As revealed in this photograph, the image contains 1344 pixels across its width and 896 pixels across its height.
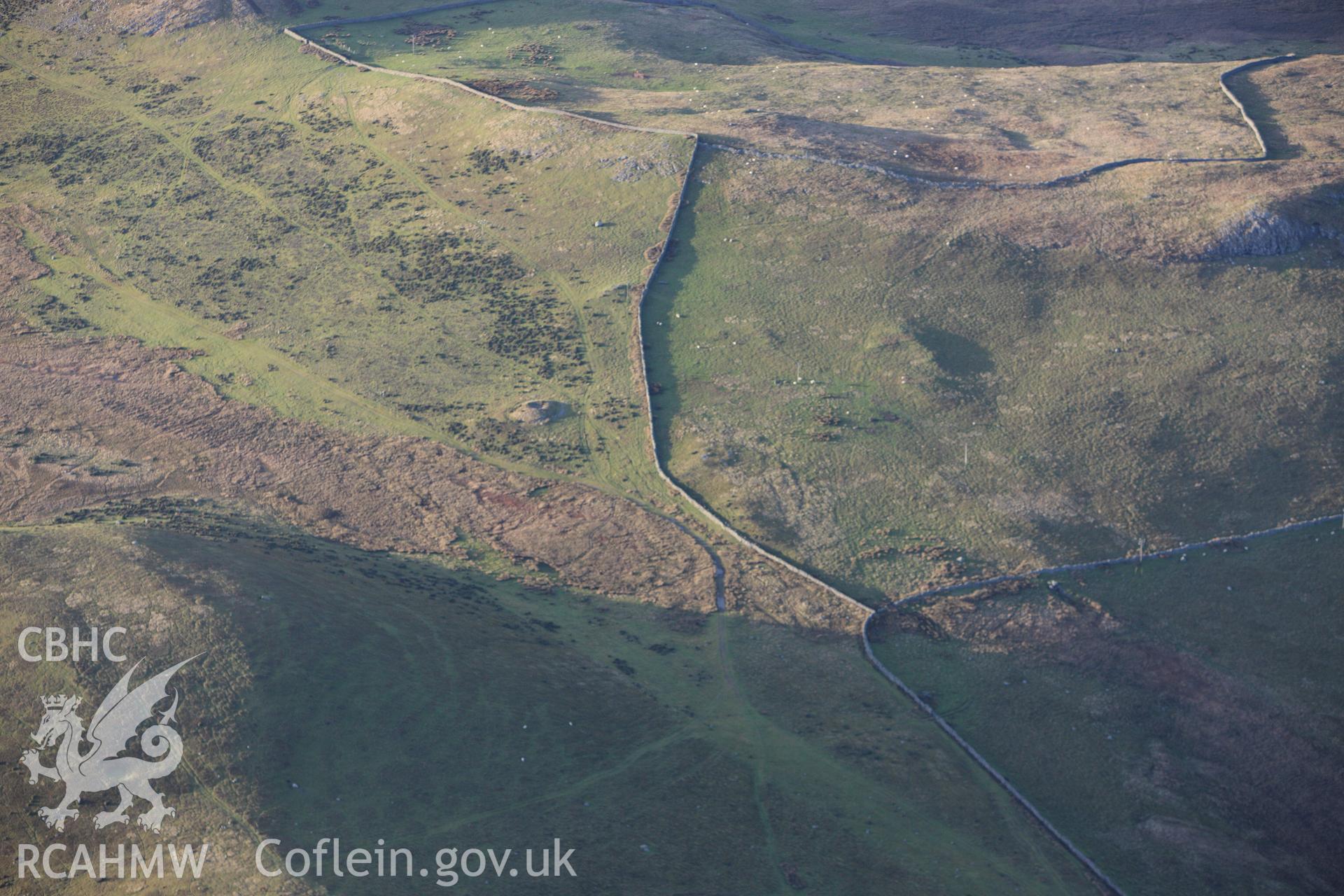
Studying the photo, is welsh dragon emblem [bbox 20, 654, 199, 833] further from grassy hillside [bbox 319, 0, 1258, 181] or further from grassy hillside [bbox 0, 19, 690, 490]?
grassy hillside [bbox 319, 0, 1258, 181]

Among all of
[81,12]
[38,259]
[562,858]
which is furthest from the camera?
[81,12]

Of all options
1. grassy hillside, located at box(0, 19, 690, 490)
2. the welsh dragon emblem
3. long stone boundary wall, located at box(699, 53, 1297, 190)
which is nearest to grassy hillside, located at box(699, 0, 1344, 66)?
long stone boundary wall, located at box(699, 53, 1297, 190)

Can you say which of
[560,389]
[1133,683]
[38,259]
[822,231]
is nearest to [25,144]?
[38,259]

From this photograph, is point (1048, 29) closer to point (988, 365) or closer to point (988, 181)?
point (988, 181)

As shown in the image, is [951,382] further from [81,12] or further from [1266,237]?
[81,12]

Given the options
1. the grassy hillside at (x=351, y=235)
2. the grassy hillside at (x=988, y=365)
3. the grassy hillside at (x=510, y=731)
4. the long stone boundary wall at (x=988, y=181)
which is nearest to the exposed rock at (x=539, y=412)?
the grassy hillside at (x=351, y=235)

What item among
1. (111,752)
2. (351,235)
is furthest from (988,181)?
(111,752)
